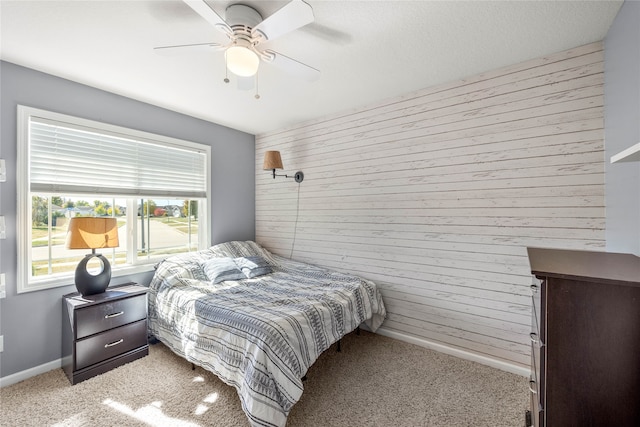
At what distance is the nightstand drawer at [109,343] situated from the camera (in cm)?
214

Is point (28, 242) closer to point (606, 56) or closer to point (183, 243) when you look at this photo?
point (183, 243)

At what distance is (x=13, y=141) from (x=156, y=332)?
193cm

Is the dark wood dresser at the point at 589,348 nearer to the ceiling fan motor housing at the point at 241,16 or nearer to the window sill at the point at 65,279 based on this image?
the ceiling fan motor housing at the point at 241,16

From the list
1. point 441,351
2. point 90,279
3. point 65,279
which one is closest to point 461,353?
point 441,351

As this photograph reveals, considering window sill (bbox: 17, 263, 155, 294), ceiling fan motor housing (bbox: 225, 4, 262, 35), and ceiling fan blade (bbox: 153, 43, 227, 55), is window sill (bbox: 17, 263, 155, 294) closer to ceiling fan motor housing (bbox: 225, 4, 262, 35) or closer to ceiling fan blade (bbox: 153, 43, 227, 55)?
ceiling fan blade (bbox: 153, 43, 227, 55)

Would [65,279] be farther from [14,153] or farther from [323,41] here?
[323,41]

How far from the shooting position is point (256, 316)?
6.20 ft

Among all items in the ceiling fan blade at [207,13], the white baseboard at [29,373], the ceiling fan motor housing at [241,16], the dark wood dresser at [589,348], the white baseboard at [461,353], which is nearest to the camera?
the dark wood dresser at [589,348]

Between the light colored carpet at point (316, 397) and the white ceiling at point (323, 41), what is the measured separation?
2.44 metres

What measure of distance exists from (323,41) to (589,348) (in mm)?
2056

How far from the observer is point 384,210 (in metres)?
2.86

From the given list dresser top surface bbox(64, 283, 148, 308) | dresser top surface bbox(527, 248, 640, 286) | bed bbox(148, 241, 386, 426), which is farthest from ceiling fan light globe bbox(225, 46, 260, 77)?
dresser top surface bbox(64, 283, 148, 308)

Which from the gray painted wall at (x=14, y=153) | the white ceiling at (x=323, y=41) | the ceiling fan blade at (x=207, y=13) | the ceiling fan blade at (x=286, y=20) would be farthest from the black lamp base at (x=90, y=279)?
the ceiling fan blade at (x=286, y=20)

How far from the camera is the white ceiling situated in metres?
1.58
